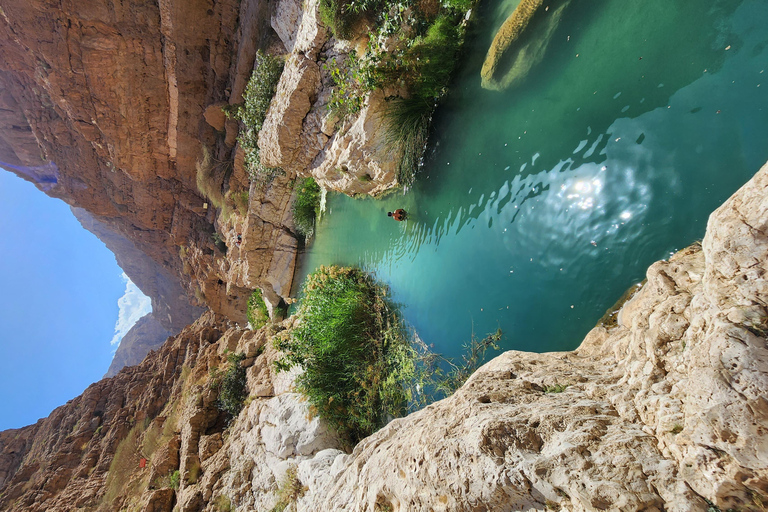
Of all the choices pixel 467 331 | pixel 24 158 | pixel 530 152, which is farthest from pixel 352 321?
pixel 24 158

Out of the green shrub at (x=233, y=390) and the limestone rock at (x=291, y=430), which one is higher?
the green shrub at (x=233, y=390)

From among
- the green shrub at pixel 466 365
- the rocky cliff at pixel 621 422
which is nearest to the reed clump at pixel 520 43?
the rocky cliff at pixel 621 422

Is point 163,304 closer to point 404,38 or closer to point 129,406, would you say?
point 129,406

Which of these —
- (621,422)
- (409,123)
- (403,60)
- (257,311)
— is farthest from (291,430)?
(257,311)

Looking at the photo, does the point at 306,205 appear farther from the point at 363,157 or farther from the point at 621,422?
the point at 621,422

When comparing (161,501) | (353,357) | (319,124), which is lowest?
(161,501)

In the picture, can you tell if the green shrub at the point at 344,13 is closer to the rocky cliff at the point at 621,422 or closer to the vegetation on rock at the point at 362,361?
the vegetation on rock at the point at 362,361
